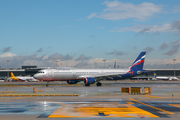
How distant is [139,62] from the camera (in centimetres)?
8106

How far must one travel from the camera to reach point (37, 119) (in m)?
15.5

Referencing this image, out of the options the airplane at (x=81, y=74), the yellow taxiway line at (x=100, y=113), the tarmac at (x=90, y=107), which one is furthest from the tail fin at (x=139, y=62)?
the yellow taxiway line at (x=100, y=113)

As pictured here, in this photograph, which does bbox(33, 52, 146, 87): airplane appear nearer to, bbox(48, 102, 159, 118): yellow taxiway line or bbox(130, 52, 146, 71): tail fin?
bbox(130, 52, 146, 71): tail fin

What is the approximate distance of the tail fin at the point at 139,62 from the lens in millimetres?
79519

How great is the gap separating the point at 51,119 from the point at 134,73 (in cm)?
6329

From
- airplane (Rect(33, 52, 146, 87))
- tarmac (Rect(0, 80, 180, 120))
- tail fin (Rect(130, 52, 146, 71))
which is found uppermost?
tail fin (Rect(130, 52, 146, 71))

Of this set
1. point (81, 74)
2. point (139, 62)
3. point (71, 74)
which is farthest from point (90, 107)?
point (139, 62)

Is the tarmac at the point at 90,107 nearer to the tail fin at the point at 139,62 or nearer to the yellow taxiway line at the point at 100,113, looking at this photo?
the yellow taxiway line at the point at 100,113

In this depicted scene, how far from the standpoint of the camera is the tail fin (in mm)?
79519

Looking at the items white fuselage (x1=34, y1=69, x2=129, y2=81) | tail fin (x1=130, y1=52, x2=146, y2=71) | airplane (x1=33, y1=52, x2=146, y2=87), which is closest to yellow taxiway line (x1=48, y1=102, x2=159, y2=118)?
airplane (x1=33, y1=52, x2=146, y2=87)

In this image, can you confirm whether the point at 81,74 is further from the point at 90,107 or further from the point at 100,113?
the point at 100,113

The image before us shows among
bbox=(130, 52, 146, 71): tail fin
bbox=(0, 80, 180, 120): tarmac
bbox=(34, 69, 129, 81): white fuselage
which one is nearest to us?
bbox=(0, 80, 180, 120): tarmac

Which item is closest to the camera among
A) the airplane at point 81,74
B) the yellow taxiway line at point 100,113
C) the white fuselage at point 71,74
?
the yellow taxiway line at point 100,113

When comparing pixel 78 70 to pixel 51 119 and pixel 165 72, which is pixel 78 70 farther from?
pixel 165 72
